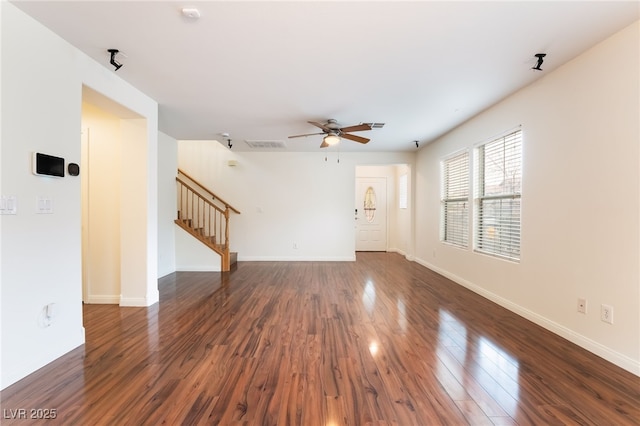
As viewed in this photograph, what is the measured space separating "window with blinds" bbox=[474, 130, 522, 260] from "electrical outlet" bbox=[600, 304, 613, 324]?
107cm

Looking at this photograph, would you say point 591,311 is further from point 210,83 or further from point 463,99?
point 210,83

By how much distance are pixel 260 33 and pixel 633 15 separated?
2720mm

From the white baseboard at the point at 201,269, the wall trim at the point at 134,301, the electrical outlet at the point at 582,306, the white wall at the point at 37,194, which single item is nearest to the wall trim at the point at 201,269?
the white baseboard at the point at 201,269

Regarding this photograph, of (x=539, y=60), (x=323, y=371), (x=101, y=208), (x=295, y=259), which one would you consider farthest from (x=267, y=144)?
(x=323, y=371)

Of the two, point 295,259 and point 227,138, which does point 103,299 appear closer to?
point 227,138

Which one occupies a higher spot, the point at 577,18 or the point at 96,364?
the point at 577,18

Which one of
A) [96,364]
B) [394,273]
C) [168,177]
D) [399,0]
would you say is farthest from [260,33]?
[394,273]

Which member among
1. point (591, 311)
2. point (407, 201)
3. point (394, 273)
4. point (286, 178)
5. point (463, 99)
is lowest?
point (394, 273)

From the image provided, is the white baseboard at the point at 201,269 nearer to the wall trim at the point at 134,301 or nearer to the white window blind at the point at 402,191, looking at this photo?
the wall trim at the point at 134,301

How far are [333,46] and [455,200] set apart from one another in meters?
3.59

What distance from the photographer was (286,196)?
6699mm

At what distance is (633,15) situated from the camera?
2.00 meters

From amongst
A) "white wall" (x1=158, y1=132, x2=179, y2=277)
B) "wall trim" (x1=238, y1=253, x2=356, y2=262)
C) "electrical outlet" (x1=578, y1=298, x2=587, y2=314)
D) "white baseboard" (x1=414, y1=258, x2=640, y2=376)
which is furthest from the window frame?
"white wall" (x1=158, y1=132, x2=179, y2=277)

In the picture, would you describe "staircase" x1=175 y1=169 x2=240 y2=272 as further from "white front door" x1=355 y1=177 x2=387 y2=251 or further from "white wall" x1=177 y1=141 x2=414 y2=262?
"white front door" x1=355 y1=177 x2=387 y2=251
